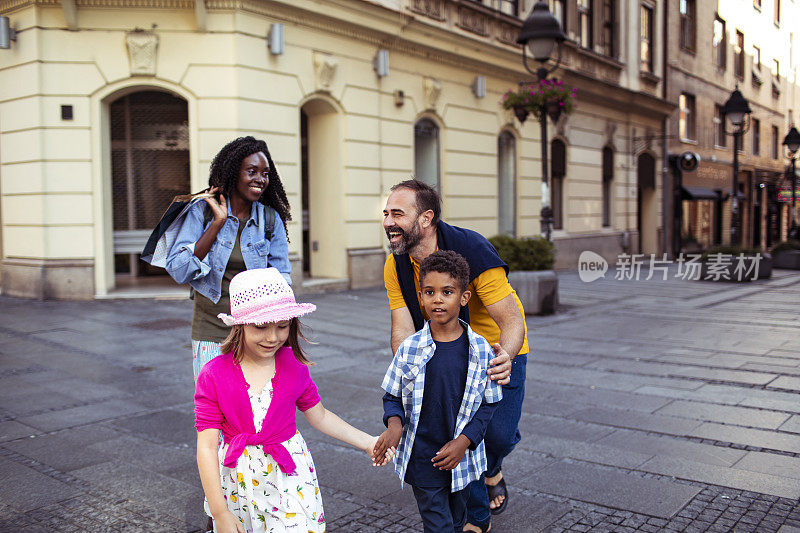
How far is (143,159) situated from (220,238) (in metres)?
10.1

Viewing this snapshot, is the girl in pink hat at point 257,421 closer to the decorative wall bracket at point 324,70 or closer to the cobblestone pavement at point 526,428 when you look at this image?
the cobblestone pavement at point 526,428

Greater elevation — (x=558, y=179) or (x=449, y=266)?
(x=558, y=179)

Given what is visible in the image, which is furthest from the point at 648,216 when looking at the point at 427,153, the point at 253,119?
the point at 253,119

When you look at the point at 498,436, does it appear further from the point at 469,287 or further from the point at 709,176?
the point at 709,176

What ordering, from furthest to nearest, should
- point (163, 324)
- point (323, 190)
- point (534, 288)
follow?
point (323, 190) < point (534, 288) < point (163, 324)

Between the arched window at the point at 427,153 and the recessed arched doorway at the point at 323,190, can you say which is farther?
the arched window at the point at 427,153

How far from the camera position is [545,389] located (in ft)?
21.2

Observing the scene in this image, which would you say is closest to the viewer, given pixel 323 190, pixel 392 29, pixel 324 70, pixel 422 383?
pixel 422 383

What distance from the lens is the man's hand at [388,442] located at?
2750 mm

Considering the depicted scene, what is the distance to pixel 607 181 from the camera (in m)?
24.1

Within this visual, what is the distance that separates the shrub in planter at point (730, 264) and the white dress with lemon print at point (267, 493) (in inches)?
645

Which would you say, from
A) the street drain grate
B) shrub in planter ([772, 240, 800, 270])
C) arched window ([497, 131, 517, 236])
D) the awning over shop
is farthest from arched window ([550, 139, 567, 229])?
the street drain grate

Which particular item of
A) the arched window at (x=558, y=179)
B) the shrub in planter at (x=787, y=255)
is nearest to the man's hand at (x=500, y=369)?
the arched window at (x=558, y=179)

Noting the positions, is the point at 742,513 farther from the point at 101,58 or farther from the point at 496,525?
the point at 101,58
